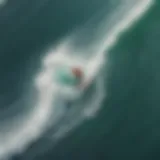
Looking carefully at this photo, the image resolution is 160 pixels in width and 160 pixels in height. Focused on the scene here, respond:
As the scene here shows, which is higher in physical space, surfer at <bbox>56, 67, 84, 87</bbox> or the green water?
surfer at <bbox>56, 67, 84, 87</bbox>

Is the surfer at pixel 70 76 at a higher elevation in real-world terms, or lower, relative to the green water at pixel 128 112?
higher

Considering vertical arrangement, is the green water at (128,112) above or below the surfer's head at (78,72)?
below

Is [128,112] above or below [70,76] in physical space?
below

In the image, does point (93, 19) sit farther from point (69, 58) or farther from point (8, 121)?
point (8, 121)

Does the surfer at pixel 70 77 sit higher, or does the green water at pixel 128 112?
the surfer at pixel 70 77

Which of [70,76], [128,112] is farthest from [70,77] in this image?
[128,112]

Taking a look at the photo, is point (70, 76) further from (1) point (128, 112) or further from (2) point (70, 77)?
(1) point (128, 112)

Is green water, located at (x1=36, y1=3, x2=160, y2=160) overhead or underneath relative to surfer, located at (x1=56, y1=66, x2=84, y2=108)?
underneath

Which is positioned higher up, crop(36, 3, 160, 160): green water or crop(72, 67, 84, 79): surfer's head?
Answer: crop(72, 67, 84, 79): surfer's head
